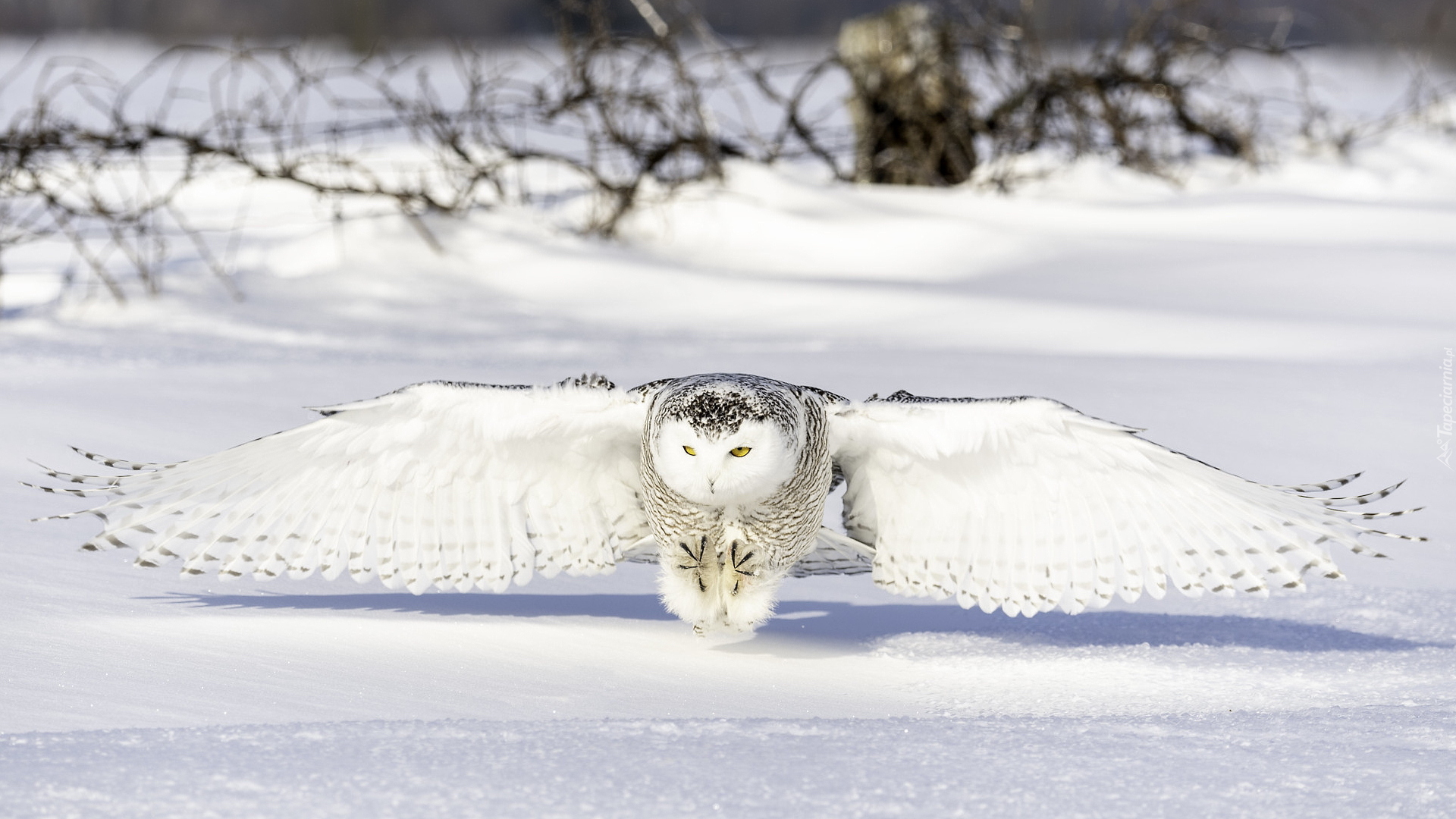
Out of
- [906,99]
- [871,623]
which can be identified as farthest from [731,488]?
[906,99]

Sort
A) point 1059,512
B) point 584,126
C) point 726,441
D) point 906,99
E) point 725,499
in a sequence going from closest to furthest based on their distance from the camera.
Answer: point 726,441, point 725,499, point 1059,512, point 584,126, point 906,99

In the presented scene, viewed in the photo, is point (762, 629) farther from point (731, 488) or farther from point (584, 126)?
point (584, 126)

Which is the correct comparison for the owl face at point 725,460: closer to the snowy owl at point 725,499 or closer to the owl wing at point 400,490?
the snowy owl at point 725,499

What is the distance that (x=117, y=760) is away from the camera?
5.39ft

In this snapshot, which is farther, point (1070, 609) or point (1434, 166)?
point (1434, 166)

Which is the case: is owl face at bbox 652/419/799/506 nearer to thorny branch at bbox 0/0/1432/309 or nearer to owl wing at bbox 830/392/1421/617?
owl wing at bbox 830/392/1421/617

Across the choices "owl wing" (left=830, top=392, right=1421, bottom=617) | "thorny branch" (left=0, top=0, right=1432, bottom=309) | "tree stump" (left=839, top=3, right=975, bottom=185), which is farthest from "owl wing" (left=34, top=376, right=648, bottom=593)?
"tree stump" (left=839, top=3, right=975, bottom=185)

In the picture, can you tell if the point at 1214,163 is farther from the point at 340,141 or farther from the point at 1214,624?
the point at 1214,624

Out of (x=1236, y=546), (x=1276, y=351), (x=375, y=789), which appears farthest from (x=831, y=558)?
(x=1276, y=351)

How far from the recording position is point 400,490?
2682 millimetres

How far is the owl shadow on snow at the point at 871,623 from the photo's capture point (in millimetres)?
2688

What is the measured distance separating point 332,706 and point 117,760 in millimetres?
395

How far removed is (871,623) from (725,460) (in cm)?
81

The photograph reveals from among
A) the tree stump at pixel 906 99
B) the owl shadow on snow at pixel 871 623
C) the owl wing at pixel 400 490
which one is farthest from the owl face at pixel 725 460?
the tree stump at pixel 906 99
